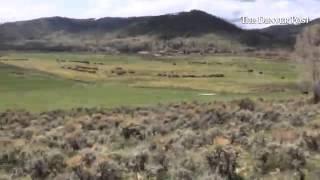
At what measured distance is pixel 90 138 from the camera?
75.1 feet

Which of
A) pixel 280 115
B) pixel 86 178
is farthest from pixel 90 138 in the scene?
pixel 280 115

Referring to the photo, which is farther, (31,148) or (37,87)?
(37,87)

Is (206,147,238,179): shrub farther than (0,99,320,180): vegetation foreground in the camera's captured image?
Yes

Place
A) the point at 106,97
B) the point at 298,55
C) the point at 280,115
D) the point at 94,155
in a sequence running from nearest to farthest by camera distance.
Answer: the point at 94,155 → the point at 280,115 → the point at 106,97 → the point at 298,55

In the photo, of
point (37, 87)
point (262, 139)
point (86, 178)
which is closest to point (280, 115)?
point (262, 139)

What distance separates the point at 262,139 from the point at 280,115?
553 inches

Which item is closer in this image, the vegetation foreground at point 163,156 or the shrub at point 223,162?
the vegetation foreground at point 163,156

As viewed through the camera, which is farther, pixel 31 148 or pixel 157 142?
pixel 157 142

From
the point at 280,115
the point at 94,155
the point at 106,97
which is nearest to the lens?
the point at 94,155

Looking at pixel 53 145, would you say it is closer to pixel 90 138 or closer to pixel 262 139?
pixel 90 138

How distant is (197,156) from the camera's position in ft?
53.7

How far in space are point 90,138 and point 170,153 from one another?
20.1 feet

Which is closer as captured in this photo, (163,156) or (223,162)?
(223,162)

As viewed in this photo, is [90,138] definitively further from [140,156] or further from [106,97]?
[106,97]
